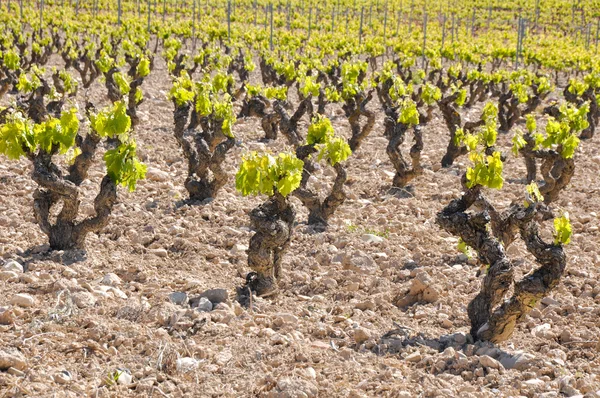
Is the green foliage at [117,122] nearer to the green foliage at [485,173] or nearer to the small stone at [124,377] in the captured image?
the small stone at [124,377]

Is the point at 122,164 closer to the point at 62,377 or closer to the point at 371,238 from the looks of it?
the point at 62,377

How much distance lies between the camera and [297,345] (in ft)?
16.0

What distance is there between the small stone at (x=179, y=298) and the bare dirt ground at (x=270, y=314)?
54mm

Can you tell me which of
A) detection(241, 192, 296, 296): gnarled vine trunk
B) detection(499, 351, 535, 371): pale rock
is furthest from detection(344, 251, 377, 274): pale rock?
detection(499, 351, 535, 371): pale rock

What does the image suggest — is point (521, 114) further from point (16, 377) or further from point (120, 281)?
point (16, 377)

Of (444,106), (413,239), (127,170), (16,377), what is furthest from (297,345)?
(444,106)

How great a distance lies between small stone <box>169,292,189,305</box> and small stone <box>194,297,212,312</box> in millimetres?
114

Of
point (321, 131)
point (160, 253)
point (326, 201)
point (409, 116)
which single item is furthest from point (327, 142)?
point (409, 116)

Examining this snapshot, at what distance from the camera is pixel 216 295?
5645mm

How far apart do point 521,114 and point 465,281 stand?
32.4ft

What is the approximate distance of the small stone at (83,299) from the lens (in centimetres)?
523

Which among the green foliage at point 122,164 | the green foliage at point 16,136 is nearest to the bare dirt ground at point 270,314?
the green foliage at point 122,164

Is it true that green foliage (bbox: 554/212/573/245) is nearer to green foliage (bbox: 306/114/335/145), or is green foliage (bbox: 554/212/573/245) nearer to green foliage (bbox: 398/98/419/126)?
green foliage (bbox: 306/114/335/145)

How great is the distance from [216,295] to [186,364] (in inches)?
43.9
